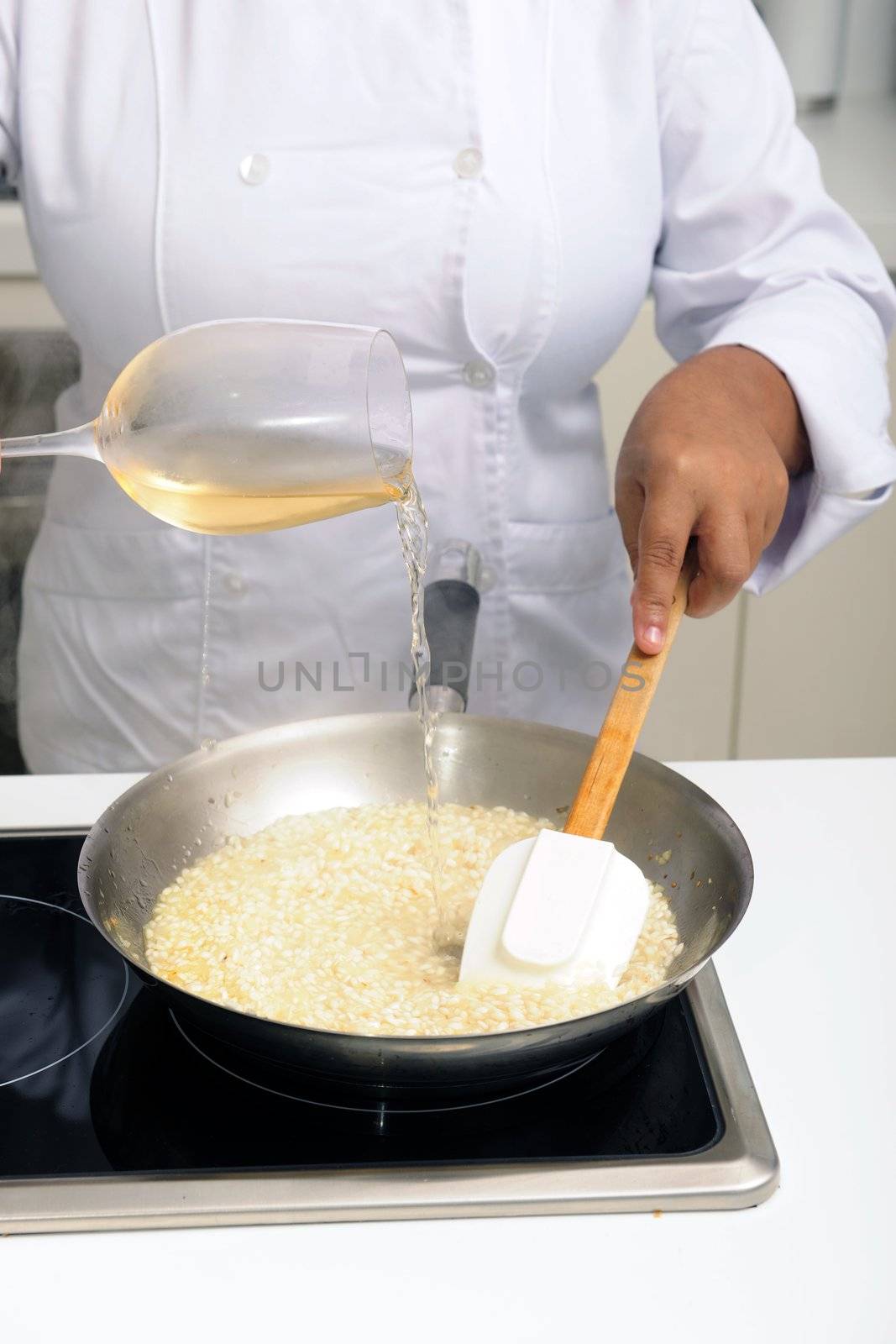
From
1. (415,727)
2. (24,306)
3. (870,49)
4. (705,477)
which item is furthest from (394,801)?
(870,49)

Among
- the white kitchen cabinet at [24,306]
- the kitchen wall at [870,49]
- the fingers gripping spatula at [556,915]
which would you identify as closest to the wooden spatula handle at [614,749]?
the fingers gripping spatula at [556,915]

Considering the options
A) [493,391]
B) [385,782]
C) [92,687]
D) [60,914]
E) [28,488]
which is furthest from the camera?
[28,488]

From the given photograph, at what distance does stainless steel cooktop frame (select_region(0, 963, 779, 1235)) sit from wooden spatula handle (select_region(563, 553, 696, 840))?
224mm

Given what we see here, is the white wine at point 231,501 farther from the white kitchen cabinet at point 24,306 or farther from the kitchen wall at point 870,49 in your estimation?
the kitchen wall at point 870,49

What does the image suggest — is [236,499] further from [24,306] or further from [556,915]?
[24,306]

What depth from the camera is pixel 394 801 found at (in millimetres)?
947

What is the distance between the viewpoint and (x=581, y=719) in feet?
4.11

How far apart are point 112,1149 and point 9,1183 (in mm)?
49

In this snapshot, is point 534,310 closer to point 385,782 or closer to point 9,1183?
point 385,782

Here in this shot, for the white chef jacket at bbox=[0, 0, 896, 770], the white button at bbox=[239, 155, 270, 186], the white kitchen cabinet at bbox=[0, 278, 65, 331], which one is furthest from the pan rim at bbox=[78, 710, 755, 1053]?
the white kitchen cabinet at bbox=[0, 278, 65, 331]

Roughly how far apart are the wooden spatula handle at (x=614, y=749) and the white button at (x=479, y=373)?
1.04 feet

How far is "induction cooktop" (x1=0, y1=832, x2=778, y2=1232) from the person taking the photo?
1.96 feet

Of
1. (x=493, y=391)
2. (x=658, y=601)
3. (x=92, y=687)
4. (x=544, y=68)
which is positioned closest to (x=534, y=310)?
(x=493, y=391)

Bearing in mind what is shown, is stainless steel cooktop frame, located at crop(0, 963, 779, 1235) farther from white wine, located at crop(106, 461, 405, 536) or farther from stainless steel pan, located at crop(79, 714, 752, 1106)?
white wine, located at crop(106, 461, 405, 536)
